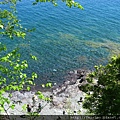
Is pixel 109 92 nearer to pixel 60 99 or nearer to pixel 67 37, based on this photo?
pixel 60 99

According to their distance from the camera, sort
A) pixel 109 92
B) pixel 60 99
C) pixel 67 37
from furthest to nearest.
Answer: pixel 67 37 → pixel 60 99 → pixel 109 92

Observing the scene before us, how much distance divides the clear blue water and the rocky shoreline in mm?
2167

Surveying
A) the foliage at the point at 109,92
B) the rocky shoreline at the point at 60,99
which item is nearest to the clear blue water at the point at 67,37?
the rocky shoreline at the point at 60,99

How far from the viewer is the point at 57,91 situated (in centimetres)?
3247

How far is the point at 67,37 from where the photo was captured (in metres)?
47.2

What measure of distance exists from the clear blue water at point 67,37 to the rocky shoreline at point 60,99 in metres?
2.17

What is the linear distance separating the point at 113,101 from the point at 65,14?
1662 inches

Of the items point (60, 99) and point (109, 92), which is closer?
point (109, 92)

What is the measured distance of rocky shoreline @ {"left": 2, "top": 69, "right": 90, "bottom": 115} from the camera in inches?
1077

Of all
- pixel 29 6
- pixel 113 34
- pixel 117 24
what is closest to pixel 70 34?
pixel 113 34

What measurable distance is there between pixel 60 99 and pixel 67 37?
19.3 meters

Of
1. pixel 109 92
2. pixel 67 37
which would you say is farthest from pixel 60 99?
pixel 67 37

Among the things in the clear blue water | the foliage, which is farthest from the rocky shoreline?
the foliage

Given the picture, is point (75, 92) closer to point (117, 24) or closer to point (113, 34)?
point (113, 34)
